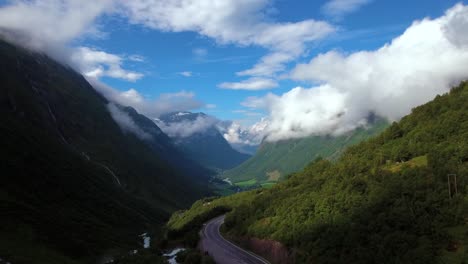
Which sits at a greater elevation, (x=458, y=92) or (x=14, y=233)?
(x=458, y=92)

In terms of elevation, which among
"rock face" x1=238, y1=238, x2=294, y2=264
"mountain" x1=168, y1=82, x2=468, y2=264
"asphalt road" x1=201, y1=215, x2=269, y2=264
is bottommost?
"asphalt road" x1=201, y1=215, x2=269, y2=264

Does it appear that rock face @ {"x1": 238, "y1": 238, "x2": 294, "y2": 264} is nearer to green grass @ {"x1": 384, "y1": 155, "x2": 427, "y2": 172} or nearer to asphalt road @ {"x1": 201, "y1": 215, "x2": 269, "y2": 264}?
asphalt road @ {"x1": 201, "y1": 215, "x2": 269, "y2": 264}

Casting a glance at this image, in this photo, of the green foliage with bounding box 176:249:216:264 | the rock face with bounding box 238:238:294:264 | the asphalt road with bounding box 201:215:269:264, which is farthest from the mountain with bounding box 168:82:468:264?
the green foliage with bounding box 176:249:216:264

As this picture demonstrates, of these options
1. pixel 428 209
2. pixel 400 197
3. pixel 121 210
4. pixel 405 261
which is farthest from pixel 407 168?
pixel 121 210

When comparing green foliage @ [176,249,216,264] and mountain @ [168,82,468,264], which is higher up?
mountain @ [168,82,468,264]

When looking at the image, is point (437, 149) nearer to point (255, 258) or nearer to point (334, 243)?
point (334, 243)

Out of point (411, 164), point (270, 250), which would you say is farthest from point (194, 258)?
point (411, 164)
